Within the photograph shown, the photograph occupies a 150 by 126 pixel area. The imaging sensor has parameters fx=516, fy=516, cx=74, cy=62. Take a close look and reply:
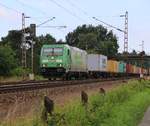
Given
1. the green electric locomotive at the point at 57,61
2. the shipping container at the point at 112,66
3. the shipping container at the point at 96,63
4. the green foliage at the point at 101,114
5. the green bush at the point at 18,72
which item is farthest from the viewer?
the shipping container at the point at 112,66

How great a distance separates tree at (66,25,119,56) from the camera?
5477 inches

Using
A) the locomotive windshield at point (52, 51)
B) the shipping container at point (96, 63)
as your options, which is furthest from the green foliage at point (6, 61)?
the locomotive windshield at point (52, 51)

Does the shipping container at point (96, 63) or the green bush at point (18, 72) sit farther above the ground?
the shipping container at point (96, 63)

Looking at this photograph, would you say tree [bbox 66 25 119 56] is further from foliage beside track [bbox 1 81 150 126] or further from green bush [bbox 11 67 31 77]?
foliage beside track [bbox 1 81 150 126]

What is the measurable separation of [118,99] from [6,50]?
132 ft

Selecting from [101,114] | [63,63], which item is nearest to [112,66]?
[63,63]

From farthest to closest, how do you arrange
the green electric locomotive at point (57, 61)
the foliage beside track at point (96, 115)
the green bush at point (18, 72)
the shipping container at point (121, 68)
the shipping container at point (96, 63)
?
1. the shipping container at point (121, 68)
2. the shipping container at point (96, 63)
3. the green bush at point (18, 72)
4. the green electric locomotive at point (57, 61)
5. the foliage beside track at point (96, 115)

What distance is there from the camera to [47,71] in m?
43.8

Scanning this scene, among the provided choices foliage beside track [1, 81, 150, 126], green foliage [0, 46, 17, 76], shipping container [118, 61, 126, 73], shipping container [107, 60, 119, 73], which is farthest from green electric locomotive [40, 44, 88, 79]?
shipping container [118, 61, 126, 73]

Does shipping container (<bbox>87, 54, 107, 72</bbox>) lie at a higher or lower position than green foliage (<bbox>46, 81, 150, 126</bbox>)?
higher

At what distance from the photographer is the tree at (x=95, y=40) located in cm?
13912

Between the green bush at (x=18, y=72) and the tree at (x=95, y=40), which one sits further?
the tree at (x=95, y=40)

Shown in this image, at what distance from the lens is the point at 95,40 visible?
479 feet

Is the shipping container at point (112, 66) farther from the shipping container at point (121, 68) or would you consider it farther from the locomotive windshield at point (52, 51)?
the locomotive windshield at point (52, 51)
